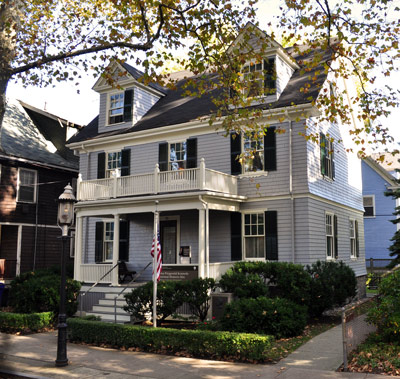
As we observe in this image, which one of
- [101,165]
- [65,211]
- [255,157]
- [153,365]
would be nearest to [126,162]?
[101,165]

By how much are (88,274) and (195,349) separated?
8.48 metres

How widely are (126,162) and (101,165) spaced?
1.49 metres

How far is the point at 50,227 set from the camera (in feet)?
76.9

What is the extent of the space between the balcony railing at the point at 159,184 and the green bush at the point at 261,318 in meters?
5.00

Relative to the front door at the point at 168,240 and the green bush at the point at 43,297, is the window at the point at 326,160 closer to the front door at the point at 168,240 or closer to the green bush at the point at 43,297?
the front door at the point at 168,240

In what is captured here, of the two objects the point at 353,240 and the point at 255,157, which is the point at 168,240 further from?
the point at 353,240

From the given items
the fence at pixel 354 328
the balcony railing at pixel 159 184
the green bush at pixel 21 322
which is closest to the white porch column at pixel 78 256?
the balcony railing at pixel 159 184

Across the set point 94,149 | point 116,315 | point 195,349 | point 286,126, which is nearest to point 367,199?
point 286,126

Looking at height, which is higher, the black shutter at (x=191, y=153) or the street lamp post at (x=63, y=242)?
the black shutter at (x=191, y=153)

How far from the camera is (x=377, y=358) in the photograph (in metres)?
8.73

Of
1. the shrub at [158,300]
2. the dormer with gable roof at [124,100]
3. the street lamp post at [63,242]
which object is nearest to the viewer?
the street lamp post at [63,242]

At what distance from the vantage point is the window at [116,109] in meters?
21.3

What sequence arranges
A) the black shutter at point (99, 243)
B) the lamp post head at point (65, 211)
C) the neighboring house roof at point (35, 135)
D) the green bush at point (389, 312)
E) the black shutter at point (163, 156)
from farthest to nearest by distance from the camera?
the neighboring house roof at point (35, 135) → the black shutter at point (99, 243) → the black shutter at point (163, 156) → the lamp post head at point (65, 211) → the green bush at point (389, 312)

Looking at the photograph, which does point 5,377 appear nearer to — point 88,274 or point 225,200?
point 88,274
